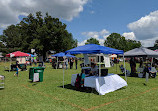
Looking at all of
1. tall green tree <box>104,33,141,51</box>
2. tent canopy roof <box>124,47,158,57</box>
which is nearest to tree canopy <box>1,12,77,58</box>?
tent canopy roof <box>124,47,158,57</box>

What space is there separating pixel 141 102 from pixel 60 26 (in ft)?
131

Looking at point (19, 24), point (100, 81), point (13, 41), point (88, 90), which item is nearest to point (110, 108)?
point (100, 81)

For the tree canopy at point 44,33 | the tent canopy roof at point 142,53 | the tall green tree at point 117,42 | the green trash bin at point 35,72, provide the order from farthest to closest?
the tall green tree at point 117,42
the tree canopy at point 44,33
the tent canopy roof at point 142,53
the green trash bin at point 35,72

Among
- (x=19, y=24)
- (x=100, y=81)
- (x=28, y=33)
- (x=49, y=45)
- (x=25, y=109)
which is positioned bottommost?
(x=25, y=109)

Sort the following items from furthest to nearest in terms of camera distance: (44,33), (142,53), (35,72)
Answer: (44,33), (142,53), (35,72)

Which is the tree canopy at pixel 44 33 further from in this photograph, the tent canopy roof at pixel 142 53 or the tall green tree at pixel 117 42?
the tall green tree at pixel 117 42

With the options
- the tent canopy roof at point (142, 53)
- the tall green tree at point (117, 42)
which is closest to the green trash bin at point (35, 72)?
the tent canopy roof at point (142, 53)

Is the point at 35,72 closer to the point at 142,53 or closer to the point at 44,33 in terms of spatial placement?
the point at 142,53

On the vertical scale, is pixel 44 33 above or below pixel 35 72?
above

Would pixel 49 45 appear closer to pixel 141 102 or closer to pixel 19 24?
Result: pixel 19 24

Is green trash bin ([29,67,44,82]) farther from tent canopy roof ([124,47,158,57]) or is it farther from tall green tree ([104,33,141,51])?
tall green tree ([104,33,141,51])

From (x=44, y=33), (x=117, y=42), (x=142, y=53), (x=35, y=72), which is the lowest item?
(x=35, y=72)

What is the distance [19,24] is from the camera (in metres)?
44.7

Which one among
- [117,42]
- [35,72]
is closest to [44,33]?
[35,72]
